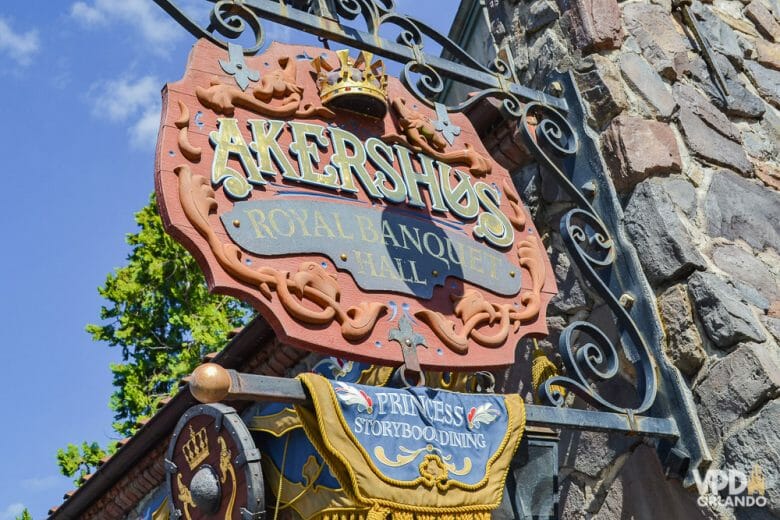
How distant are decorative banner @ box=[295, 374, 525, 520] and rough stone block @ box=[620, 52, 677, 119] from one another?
1.66m

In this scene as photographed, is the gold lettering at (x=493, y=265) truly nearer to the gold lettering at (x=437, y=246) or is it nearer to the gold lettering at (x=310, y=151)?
the gold lettering at (x=437, y=246)

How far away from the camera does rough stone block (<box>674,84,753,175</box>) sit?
4.23 meters

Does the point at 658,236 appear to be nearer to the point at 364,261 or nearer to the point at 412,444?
the point at 364,261

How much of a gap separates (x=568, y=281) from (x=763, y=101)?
1.39 m

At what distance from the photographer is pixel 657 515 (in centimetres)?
358

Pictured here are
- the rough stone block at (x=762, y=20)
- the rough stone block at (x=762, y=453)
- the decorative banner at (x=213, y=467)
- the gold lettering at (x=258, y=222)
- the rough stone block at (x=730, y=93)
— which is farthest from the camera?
the rough stone block at (x=762, y=20)

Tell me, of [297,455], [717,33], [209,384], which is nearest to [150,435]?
[297,455]

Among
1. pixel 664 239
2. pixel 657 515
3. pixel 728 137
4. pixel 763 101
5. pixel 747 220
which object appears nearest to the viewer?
pixel 657 515

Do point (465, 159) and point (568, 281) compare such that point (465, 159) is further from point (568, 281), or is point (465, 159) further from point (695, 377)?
point (695, 377)

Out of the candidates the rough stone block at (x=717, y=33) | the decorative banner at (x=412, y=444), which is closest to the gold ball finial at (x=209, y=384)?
the decorative banner at (x=412, y=444)

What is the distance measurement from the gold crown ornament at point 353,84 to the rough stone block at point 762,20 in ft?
7.52

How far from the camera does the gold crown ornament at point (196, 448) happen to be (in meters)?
4.26

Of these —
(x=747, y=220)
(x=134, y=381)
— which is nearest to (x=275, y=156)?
(x=747, y=220)

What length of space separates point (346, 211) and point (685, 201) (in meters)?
1.41
